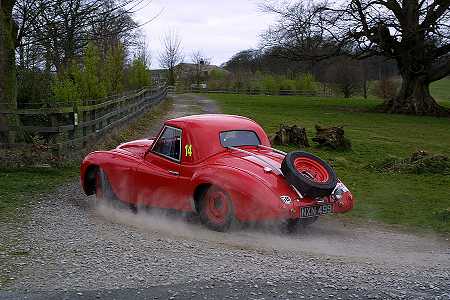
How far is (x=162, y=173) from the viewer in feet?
28.1

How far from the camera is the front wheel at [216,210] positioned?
24.8 feet

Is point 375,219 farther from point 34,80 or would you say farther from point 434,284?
point 34,80

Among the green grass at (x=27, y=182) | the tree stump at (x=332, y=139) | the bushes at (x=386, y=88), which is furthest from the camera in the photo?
the bushes at (x=386, y=88)

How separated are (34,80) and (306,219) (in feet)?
47.6

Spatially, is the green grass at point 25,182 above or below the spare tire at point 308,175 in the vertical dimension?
below

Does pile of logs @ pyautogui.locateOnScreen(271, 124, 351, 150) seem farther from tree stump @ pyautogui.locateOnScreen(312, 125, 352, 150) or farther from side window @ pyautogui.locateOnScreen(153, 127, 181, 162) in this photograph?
side window @ pyautogui.locateOnScreen(153, 127, 181, 162)

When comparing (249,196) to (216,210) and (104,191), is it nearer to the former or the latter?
(216,210)

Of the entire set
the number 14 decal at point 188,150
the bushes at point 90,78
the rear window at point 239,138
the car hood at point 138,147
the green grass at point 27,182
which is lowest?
the green grass at point 27,182

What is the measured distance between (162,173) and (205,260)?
9.57ft

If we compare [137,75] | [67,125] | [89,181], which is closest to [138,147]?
[89,181]

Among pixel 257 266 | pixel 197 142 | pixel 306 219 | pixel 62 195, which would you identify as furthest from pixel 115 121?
pixel 257 266

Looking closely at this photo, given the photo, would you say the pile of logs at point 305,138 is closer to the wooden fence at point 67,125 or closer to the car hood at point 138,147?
the wooden fence at point 67,125

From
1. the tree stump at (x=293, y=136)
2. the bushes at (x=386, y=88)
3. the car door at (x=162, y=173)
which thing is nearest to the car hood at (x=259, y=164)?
the car door at (x=162, y=173)

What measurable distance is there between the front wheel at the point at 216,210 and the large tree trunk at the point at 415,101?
33857 mm
